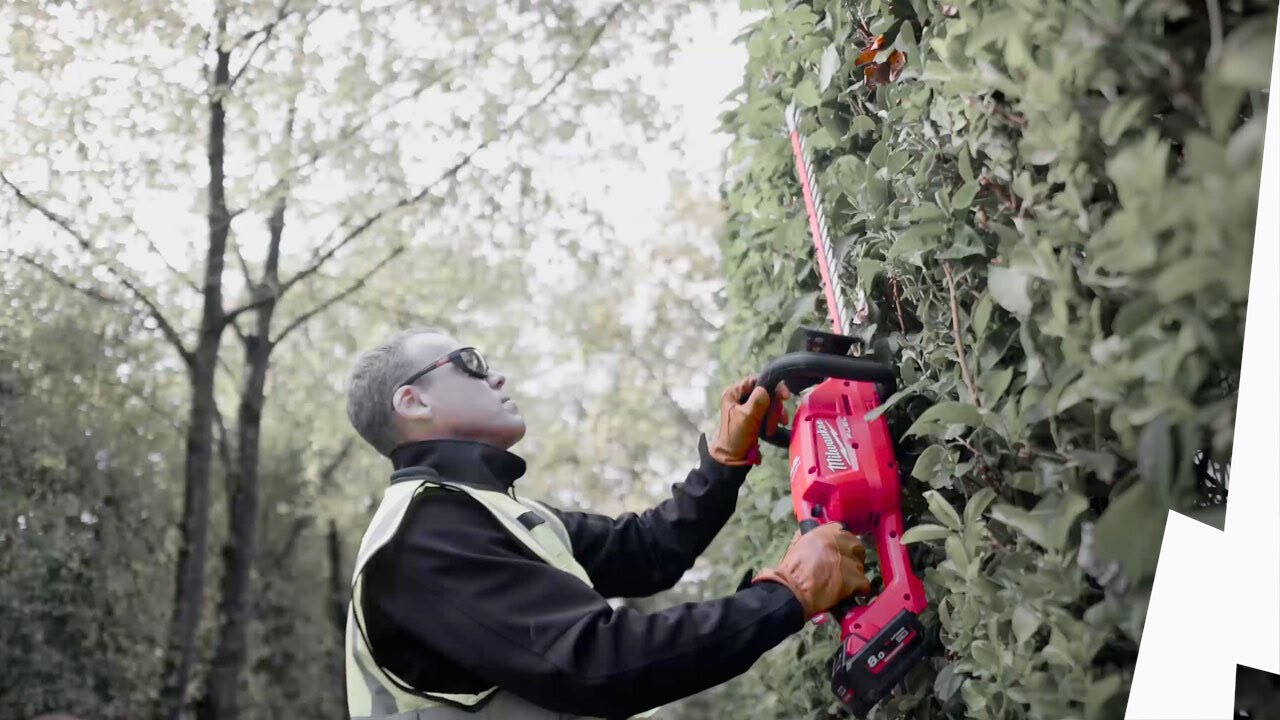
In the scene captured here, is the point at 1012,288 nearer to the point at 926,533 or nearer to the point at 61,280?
the point at 926,533

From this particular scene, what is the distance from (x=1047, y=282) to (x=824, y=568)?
927 mm

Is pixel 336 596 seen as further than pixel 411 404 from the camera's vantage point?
Yes

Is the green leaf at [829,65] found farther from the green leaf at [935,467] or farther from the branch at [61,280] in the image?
the branch at [61,280]

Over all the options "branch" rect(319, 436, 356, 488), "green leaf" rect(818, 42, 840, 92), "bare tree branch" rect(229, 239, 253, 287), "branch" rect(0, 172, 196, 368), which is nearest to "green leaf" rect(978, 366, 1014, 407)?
"green leaf" rect(818, 42, 840, 92)

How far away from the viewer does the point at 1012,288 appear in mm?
1653

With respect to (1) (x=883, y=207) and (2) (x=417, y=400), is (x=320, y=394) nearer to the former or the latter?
(2) (x=417, y=400)

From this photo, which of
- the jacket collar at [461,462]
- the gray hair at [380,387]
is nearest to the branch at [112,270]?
the gray hair at [380,387]

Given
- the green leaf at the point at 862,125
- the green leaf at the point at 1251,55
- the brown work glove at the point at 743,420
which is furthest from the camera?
the brown work glove at the point at 743,420

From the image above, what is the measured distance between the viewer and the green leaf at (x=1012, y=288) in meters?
1.63

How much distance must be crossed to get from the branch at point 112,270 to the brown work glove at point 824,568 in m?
8.28

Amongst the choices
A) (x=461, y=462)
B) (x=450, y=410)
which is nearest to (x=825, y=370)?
(x=461, y=462)

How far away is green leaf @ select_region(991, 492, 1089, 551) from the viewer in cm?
157

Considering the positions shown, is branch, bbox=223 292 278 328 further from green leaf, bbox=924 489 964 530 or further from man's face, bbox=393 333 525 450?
green leaf, bbox=924 489 964 530

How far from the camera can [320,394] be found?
51.4 feet
